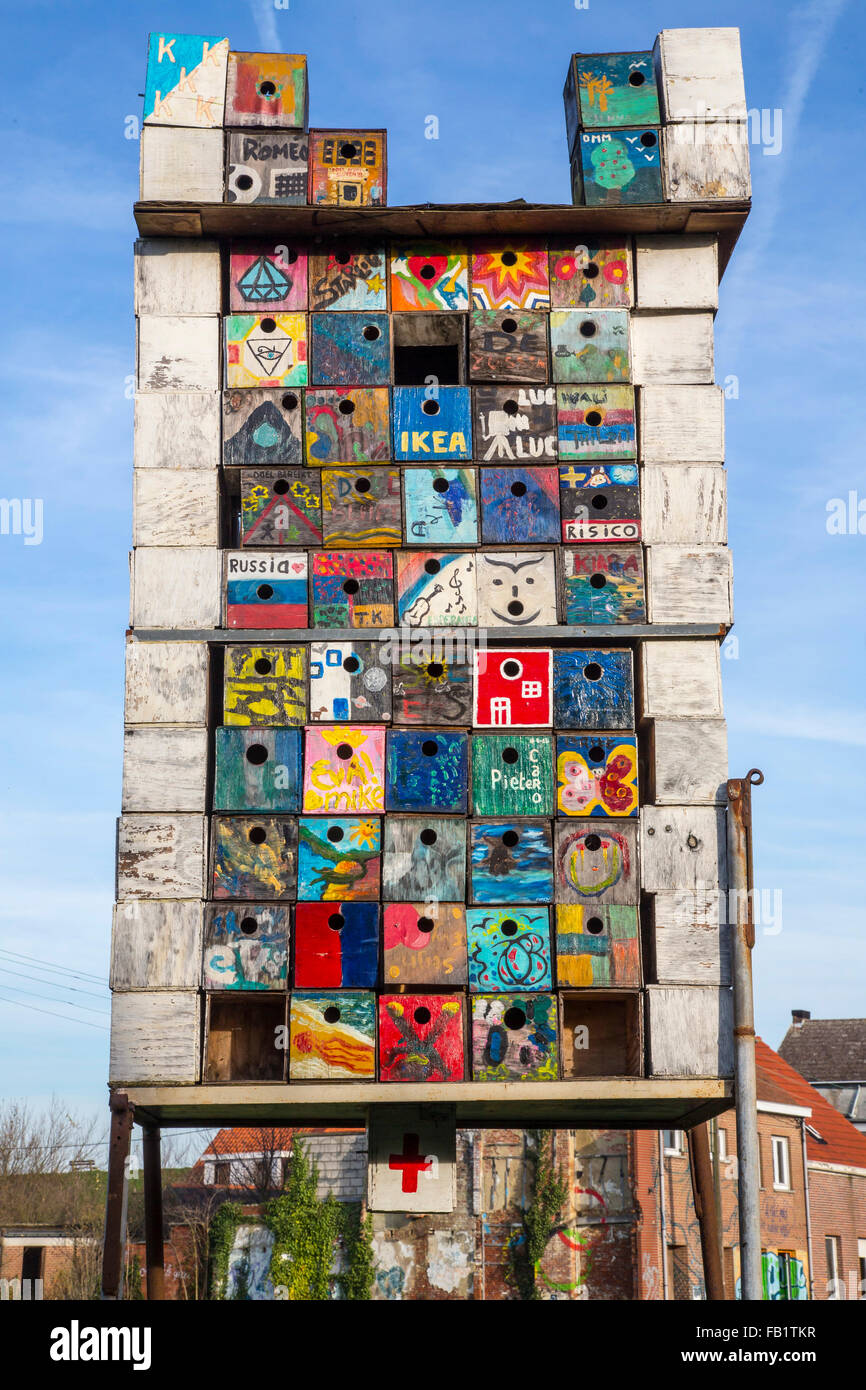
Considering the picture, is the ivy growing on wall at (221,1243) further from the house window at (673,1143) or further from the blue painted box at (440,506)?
the blue painted box at (440,506)

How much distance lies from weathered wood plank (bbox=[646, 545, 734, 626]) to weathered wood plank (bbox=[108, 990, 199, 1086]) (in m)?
4.93

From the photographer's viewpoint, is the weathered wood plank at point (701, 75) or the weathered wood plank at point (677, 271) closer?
the weathered wood plank at point (677, 271)

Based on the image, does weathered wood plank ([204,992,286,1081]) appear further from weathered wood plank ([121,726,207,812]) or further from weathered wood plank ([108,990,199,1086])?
weathered wood plank ([121,726,207,812])

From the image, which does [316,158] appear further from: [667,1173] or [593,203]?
[667,1173]

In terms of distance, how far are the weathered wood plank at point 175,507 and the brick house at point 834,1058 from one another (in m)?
43.4

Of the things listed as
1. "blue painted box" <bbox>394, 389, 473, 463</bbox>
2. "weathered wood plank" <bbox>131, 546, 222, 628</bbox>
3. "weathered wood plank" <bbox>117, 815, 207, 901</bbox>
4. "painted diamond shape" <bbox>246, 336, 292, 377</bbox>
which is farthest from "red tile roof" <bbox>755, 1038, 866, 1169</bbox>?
"painted diamond shape" <bbox>246, 336, 292, 377</bbox>

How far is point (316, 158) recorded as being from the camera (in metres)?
14.4

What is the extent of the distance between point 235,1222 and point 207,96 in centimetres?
2672

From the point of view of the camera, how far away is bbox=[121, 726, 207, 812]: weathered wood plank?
1312 centimetres

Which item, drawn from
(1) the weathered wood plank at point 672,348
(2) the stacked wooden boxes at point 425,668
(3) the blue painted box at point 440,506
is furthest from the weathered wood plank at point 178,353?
(1) the weathered wood plank at point 672,348

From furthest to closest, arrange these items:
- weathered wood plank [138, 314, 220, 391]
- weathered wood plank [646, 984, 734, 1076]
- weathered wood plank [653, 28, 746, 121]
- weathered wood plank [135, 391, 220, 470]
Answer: weathered wood plank [653, 28, 746, 121], weathered wood plank [138, 314, 220, 391], weathered wood plank [135, 391, 220, 470], weathered wood plank [646, 984, 734, 1076]

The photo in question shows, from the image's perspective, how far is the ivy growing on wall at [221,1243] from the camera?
34750mm
